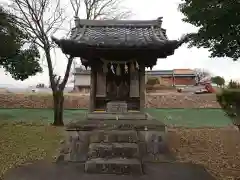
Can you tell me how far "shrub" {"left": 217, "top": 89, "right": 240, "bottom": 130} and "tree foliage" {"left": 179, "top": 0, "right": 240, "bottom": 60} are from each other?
458 cm

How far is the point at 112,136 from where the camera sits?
7.54 metres

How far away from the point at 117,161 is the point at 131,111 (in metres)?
2.62

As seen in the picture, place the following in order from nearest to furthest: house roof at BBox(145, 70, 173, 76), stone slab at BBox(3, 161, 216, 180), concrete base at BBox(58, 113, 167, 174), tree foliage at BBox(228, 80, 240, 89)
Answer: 1. stone slab at BBox(3, 161, 216, 180)
2. tree foliage at BBox(228, 80, 240, 89)
3. concrete base at BBox(58, 113, 167, 174)
4. house roof at BBox(145, 70, 173, 76)

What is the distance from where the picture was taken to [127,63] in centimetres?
866

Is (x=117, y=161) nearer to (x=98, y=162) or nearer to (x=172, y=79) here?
(x=98, y=162)

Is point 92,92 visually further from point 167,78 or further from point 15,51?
point 167,78

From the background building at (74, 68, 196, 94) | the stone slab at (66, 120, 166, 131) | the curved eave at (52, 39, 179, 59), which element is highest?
the background building at (74, 68, 196, 94)

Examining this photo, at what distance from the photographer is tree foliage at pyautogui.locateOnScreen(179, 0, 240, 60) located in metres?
9.56

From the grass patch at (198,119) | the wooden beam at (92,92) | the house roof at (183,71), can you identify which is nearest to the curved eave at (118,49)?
the wooden beam at (92,92)

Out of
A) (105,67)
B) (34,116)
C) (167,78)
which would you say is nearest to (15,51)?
(34,116)

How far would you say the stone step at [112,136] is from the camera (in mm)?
7469

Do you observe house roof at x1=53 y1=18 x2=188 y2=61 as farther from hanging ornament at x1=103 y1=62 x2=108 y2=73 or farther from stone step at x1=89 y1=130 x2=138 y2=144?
stone step at x1=89 y1=130 x2=138 y2=144

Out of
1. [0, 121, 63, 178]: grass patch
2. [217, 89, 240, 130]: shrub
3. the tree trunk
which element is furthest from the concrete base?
the tree trunk

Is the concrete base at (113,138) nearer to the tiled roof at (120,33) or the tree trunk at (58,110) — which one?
the tiled roof at (120,33)
